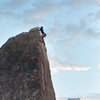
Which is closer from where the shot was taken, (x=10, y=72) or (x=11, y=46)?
(x=10, y=72)

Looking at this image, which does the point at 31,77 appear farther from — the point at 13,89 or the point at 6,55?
the point at 6,55

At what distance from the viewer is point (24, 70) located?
19.1 meters

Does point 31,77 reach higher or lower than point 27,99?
higher

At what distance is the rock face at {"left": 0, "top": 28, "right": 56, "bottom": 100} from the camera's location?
18234mm

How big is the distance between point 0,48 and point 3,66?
7.55ft

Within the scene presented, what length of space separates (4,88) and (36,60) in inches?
153

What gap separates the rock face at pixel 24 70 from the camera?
718 inches

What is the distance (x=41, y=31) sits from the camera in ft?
75.8

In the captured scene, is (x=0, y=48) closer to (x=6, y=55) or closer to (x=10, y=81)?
(x=6, y=55)

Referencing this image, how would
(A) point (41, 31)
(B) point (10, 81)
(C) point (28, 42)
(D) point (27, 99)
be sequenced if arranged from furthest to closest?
(A) point (41, 31) < (C) point (28, 42) < (B) point (10, 81) < (D) point (27, 99)

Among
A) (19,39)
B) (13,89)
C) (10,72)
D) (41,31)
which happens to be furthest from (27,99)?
(41,31)

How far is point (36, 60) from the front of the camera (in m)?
19.1

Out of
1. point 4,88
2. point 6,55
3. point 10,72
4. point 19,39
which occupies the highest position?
point 19,39

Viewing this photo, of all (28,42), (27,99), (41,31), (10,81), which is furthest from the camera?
(41,31)
